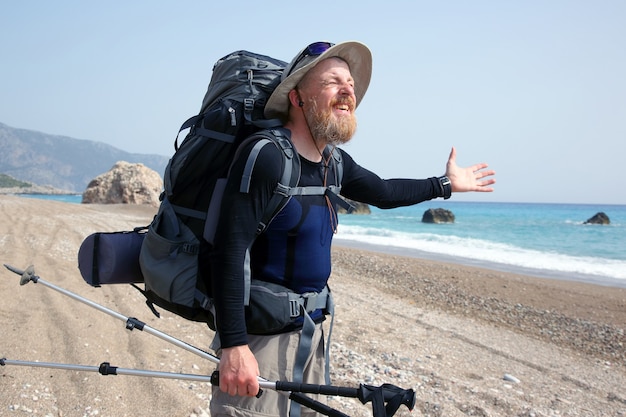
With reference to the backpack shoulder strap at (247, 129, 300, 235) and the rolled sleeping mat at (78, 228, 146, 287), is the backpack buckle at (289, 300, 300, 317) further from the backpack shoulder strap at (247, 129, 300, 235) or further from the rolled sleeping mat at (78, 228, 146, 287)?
the rolled sleeping mat at (78, 228, 146, 287)

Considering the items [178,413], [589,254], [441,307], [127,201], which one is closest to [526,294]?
[441,307]

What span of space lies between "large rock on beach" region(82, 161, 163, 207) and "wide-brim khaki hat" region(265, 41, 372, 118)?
30.6 metres

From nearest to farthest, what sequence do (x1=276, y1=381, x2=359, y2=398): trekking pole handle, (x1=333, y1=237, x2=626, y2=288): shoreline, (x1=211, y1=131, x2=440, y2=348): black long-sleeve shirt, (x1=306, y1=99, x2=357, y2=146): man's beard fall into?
(x1=276, y1=381, x2=359, y2=398): trekking pole handle
(x1=211, y1=131, x2=440, y2=348): black long-sleeve shirt
(x1=306, y1=99, x2=357, y2=146): man's beard
(x1=333, y1=237, x2=626, y2=288): shoreline

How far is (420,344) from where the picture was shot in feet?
18.9

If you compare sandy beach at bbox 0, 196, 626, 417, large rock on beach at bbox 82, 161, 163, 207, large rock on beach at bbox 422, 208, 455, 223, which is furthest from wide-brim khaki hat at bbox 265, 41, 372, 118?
large rock on beach at bbox 422, 208, 455, 223

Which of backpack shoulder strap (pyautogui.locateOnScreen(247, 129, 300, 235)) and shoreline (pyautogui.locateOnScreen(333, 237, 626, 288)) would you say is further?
shoreline (pyautogui.locateOnScreen(333, 237, 626, 288))

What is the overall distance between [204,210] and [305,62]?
28.8 inches

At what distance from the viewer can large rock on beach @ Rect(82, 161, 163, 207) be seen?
3170 cm

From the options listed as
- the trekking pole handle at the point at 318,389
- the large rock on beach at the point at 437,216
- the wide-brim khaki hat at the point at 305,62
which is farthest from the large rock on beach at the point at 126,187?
the trekking pole handle at the point at 318,389

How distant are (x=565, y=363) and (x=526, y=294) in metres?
4.43

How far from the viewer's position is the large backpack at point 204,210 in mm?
1886

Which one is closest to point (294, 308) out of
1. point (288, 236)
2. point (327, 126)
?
point (288, 236)

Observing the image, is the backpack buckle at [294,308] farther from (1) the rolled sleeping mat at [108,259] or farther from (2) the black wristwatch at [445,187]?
(2) the black wristwatch at [445,187]

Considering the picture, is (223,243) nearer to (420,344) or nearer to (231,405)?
(231,405)
